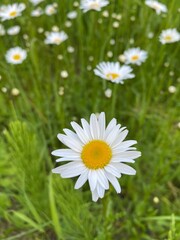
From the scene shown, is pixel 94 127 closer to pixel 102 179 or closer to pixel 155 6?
pixel 102 179

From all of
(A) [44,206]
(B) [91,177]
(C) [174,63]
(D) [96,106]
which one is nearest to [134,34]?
(C) [174,63]

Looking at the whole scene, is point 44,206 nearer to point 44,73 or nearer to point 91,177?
point 91,177

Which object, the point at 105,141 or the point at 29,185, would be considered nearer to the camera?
the point at 105,141

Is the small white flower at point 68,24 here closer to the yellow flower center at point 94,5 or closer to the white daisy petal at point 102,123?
the yellow flower center at point 94,5

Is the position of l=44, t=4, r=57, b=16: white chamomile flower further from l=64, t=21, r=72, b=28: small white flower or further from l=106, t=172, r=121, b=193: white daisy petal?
l=106, t=172, r=121, b=193: white daisy petal

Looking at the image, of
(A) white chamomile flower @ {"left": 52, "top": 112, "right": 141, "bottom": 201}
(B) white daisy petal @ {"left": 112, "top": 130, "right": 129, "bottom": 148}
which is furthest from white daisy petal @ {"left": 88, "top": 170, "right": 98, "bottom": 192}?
(B) white daisy petal @ {"left": 112, "top": 130, "right": 129, "bottom": 148}

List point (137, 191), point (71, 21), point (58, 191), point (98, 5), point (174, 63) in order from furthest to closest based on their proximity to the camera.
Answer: point (71, 21) < point (174, 63) < point (98, 5) < point (137, 191) < point (58, 191)

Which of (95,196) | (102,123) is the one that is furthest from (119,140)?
(95,196)
